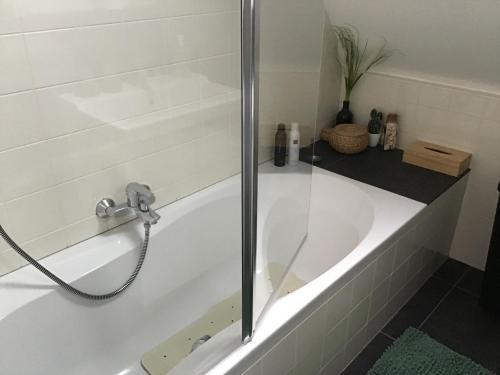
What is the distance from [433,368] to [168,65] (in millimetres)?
1470

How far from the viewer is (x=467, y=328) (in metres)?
1.94

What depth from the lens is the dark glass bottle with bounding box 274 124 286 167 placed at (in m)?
1.56

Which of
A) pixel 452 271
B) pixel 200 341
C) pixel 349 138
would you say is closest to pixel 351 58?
pixel 349 138

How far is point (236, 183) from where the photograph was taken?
189 centimetres

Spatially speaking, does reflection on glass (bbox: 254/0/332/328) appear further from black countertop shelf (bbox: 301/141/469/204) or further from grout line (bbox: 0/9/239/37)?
grout line (bbox: 0/9/239/37)

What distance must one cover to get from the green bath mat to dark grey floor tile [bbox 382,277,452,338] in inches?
3.3

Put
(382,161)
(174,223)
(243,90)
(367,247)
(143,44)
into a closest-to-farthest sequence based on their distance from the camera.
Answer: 1. (243,90)
2. (143,44)
3. (367,247)
4. (174,223)
5. (382,161)

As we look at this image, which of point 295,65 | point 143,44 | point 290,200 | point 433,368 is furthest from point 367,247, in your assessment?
point 143,44

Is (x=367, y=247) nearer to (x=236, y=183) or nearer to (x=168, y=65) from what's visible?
(x=236, y=183)

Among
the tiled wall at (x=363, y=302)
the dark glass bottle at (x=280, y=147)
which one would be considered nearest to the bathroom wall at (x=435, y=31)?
the tiled wall at (x=363, y=302)

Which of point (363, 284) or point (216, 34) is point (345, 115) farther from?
point (363, 284)

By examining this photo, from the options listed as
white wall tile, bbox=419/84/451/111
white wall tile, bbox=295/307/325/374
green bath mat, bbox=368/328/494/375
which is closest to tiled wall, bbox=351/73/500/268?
white wall tile, bbox=419/84/451/111

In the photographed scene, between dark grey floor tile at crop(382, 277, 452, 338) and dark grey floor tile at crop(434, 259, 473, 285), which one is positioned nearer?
dark grey floor tile at crop(382, 277, 452, 338)

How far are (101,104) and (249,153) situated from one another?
A: 2.22 feet
